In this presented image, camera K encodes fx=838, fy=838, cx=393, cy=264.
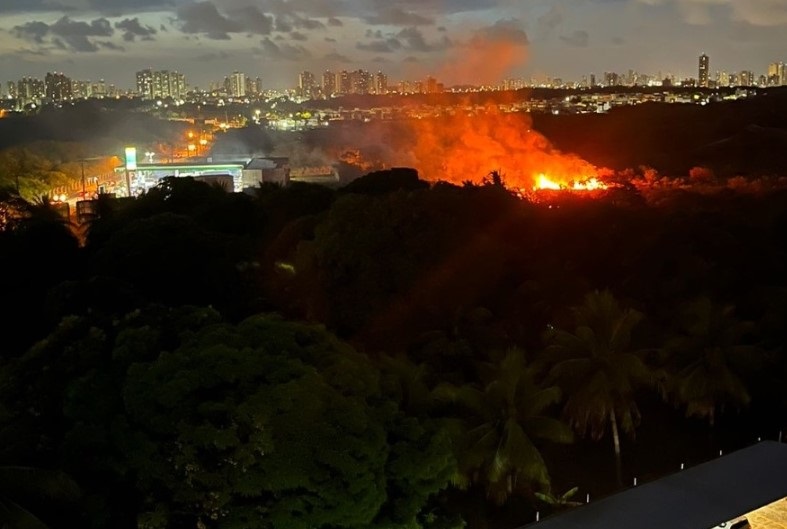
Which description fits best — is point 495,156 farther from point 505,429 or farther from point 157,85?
point 157,85

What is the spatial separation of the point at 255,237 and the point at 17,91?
127 m

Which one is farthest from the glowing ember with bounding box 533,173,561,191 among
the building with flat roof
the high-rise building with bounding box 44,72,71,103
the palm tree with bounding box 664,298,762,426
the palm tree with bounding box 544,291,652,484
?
the high-rise building with bounding box 44,72,71,103

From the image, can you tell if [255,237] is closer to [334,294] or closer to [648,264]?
[334,294]

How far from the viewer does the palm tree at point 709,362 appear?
16.5m

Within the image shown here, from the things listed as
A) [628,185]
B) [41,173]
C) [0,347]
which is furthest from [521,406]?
[41,173]

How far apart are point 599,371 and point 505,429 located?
260cm

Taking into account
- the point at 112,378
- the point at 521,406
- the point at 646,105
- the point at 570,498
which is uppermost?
the point at 646,105

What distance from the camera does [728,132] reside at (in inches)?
2872

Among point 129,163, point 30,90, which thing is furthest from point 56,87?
point 129,163

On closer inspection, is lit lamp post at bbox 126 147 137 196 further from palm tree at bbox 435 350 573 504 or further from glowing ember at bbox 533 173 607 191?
palm tree at bbox 435 350 573 504

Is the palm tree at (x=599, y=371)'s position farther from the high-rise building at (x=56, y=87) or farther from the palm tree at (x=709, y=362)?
the high-rise building at (x=56, y=87)

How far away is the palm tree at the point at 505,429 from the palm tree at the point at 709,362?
4618 millimetres

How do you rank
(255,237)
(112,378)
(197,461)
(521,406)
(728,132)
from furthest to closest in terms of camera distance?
(728,132)
(255,237)
(521,406)
(112,378)
(197,461)

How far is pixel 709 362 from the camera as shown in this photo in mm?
16562
